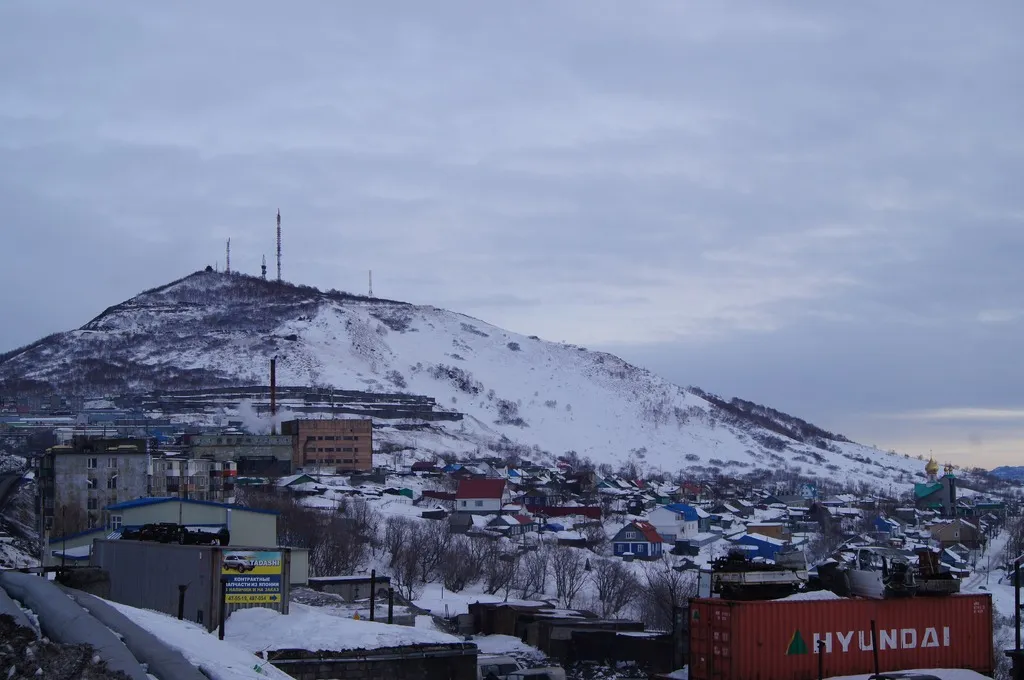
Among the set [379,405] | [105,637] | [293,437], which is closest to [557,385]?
[379,405]

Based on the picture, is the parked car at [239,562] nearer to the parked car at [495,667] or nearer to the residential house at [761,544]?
the parked car at [495,667]

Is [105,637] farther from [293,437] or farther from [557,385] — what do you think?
[557,385]

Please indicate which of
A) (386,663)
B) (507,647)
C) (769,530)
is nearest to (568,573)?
(507,647)

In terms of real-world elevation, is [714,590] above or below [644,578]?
above

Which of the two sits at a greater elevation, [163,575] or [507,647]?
[163,575]

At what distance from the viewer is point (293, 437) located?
103938 mm

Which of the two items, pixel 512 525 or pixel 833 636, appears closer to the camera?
pixel 833 636

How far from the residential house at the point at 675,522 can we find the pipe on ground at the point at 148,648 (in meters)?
65.8

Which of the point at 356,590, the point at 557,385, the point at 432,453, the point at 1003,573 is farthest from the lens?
the point at 557,385

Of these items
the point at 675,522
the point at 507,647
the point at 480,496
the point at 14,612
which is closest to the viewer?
the point at 14,612

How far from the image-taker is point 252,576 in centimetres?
2198

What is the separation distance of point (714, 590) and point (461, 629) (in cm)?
1972

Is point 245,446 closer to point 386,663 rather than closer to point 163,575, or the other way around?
point 163,575

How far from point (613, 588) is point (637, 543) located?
18.3m
